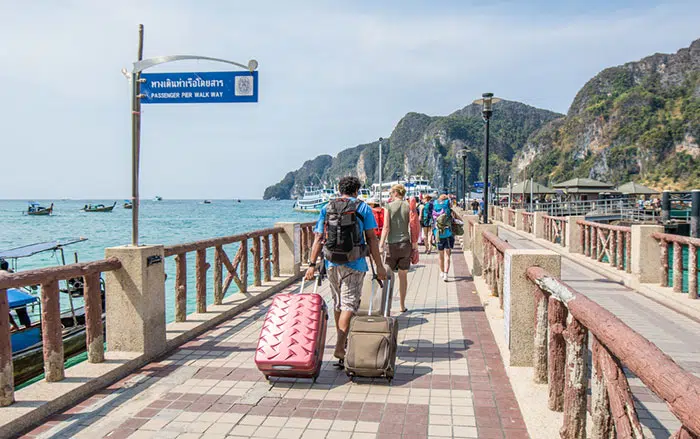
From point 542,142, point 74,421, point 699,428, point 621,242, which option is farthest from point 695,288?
point 542,142

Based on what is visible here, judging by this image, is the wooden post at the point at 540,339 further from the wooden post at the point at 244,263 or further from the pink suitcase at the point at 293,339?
the wooden post at the point at 244,263

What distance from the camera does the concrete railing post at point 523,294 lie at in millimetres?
4551

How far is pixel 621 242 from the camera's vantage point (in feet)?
40.7

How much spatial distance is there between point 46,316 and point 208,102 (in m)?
2.83

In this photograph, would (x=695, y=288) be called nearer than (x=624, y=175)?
Yes

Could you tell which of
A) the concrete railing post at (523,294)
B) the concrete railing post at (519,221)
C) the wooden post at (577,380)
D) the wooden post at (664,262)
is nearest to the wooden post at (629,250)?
the wooden post at (664,262)

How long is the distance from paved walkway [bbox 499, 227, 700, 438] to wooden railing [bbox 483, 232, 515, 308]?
184 centimetres

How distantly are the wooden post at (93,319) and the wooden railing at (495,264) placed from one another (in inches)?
174

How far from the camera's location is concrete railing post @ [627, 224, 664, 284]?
1009 centimetres

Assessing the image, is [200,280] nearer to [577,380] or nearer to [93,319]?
[93,319]

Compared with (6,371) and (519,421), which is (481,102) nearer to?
(519,421)

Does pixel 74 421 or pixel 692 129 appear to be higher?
pixel 692 129

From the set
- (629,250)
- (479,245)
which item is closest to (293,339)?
(479,245)

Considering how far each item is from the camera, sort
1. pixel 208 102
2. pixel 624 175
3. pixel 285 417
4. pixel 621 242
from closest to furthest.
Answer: pixel 285 417 < pixel 208 102 < pixel 621 242 < pixel 624 175
